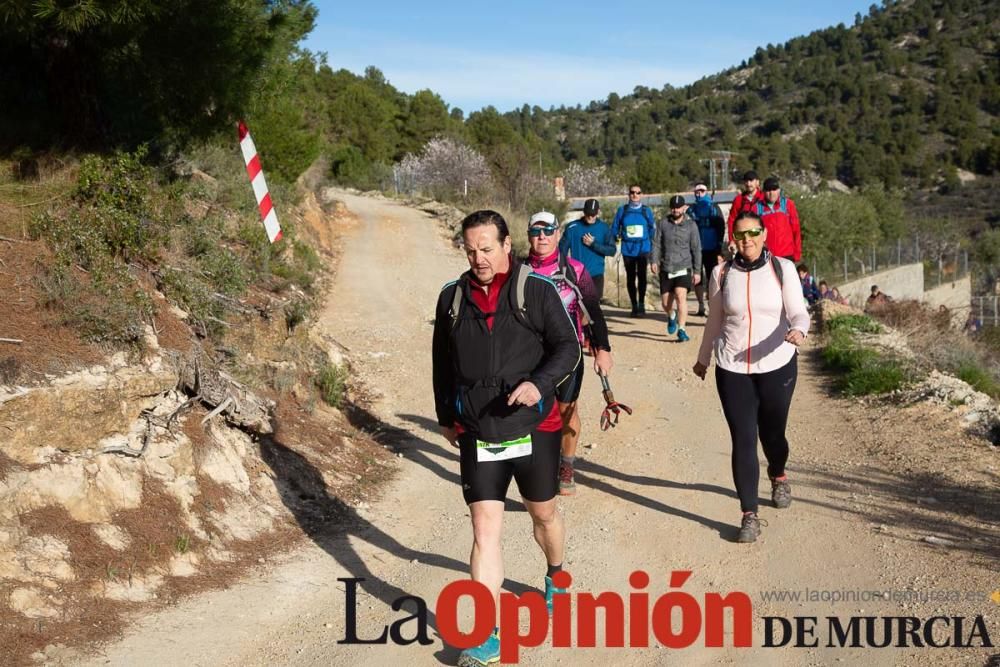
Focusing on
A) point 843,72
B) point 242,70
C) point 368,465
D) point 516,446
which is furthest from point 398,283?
point 843,72

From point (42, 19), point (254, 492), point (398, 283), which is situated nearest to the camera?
point (254, 492)

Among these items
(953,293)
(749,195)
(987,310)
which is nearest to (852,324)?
Answer: (749,195)

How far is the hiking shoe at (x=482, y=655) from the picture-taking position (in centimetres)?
448

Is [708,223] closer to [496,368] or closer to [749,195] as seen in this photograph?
[749,195]

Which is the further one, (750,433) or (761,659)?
(750,433)

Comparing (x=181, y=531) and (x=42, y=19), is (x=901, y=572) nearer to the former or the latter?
(x=181, y=531)

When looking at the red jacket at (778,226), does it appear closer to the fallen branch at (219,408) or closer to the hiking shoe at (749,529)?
the hiking shoe at (749,529)

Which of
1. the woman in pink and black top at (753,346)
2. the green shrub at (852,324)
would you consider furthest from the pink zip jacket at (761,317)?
the green shrub at (852,324)

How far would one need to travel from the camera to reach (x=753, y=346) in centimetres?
600

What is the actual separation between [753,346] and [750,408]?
389 mm

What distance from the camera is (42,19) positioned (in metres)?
7.69

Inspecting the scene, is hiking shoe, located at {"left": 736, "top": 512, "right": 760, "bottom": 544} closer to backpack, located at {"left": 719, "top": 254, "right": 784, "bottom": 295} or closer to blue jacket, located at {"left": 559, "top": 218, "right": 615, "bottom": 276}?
backpack, located at {"left": 719, "top": 254, "right": 784, "bottom": 295}

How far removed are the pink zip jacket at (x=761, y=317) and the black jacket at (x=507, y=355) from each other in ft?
6.31

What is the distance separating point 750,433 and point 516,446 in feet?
7.16
